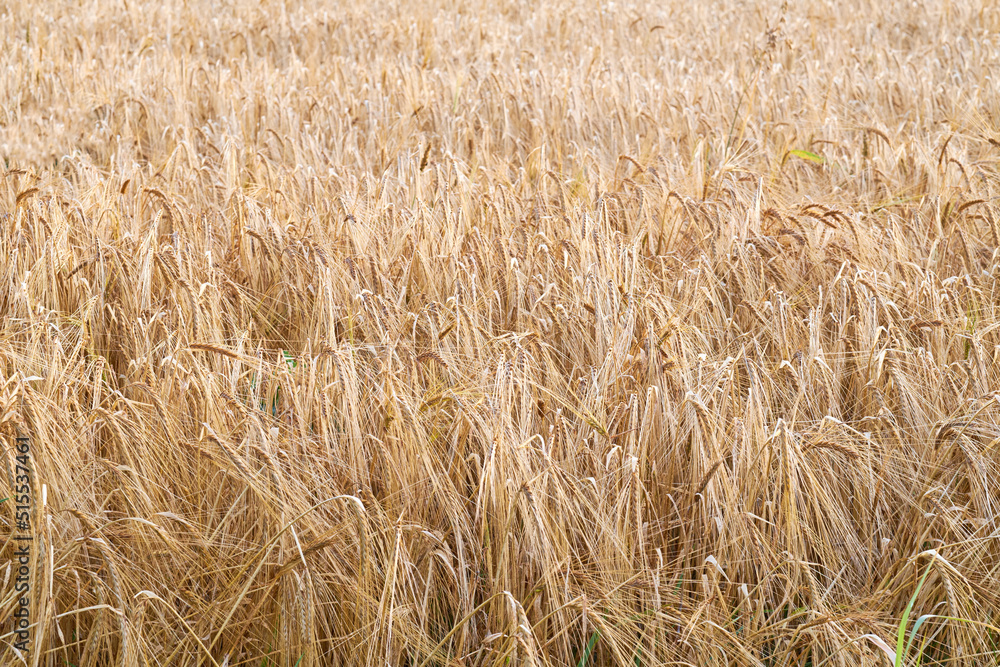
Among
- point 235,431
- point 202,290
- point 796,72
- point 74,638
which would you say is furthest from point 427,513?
point 796,72

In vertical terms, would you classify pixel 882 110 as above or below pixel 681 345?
above

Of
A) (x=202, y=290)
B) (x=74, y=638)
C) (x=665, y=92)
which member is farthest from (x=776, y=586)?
(x=665, y=92)

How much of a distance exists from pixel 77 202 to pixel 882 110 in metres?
3.58

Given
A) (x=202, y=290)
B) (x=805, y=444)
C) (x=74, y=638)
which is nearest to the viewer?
(x=74, y=638)

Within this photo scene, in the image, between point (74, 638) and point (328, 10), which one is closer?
point (74, 638)

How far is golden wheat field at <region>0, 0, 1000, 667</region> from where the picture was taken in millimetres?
1211

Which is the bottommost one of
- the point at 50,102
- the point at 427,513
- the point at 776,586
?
the point at 776,586

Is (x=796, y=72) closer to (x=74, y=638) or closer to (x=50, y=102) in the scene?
(x=50, y=102)

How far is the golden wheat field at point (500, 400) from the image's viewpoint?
1211 millimetres

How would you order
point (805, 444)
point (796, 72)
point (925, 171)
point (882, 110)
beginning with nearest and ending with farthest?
point (805, 444)
point (925, 171)
point (882, 110)
point (796, 72)

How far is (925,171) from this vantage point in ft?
9.46

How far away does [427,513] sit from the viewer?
1396mm

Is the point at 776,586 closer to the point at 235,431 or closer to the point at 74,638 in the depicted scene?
the point at 235,431

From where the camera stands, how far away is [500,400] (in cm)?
141
